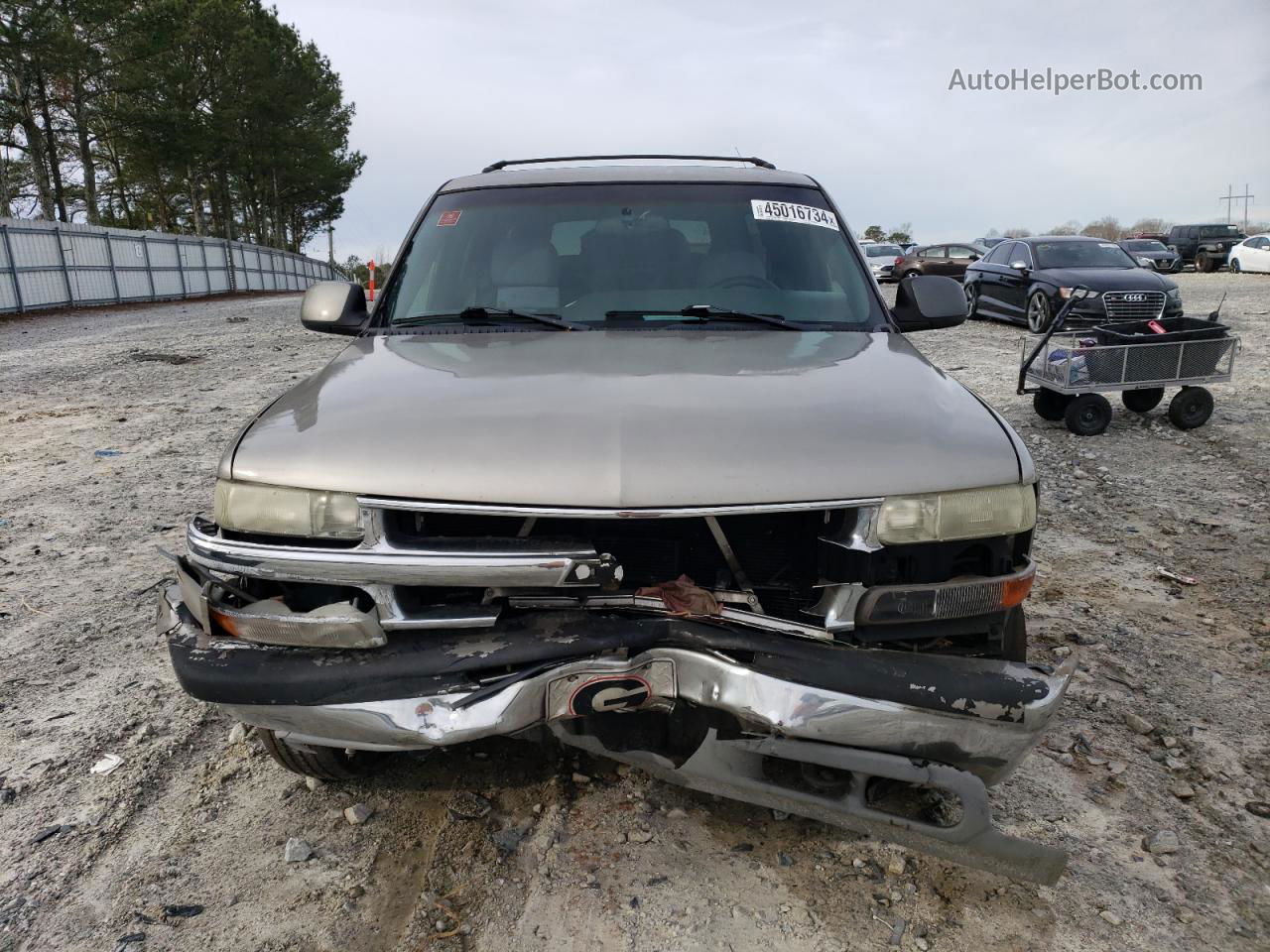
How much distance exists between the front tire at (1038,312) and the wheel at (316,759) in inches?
513

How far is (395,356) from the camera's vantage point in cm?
273

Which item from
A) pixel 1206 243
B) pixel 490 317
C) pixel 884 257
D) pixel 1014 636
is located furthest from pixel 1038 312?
pixel 1206 243

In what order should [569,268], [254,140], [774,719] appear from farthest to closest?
[254,140], [569,268], [774,719]

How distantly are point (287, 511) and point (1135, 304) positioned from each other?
12.8 m

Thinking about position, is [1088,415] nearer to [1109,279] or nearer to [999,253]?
[1109,279]

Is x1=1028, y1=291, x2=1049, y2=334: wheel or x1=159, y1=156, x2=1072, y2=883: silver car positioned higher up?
x1=159, y1=156, x2=1072, y2=883: silver car

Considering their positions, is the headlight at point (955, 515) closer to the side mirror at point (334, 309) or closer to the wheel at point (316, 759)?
the wheel at point (316, 759)

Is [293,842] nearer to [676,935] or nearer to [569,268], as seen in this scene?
[676,935]

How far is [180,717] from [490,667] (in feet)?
5.20

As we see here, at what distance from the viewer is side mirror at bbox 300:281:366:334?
3332mm

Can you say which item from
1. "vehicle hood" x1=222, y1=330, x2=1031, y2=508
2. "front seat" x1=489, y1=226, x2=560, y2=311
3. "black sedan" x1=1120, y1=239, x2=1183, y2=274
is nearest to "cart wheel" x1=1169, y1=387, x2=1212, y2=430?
"vehicle hood" x1=222, y1=330, x2=1031, y2=508

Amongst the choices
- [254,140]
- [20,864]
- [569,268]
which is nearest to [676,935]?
[20,864]

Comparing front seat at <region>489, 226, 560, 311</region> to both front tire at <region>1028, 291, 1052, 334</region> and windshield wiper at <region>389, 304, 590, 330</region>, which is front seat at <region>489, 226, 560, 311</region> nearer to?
windshield wiper at <region>389, 304, 590, 330</region>

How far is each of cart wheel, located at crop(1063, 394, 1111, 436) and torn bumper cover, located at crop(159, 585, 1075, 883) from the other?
6.27 m
